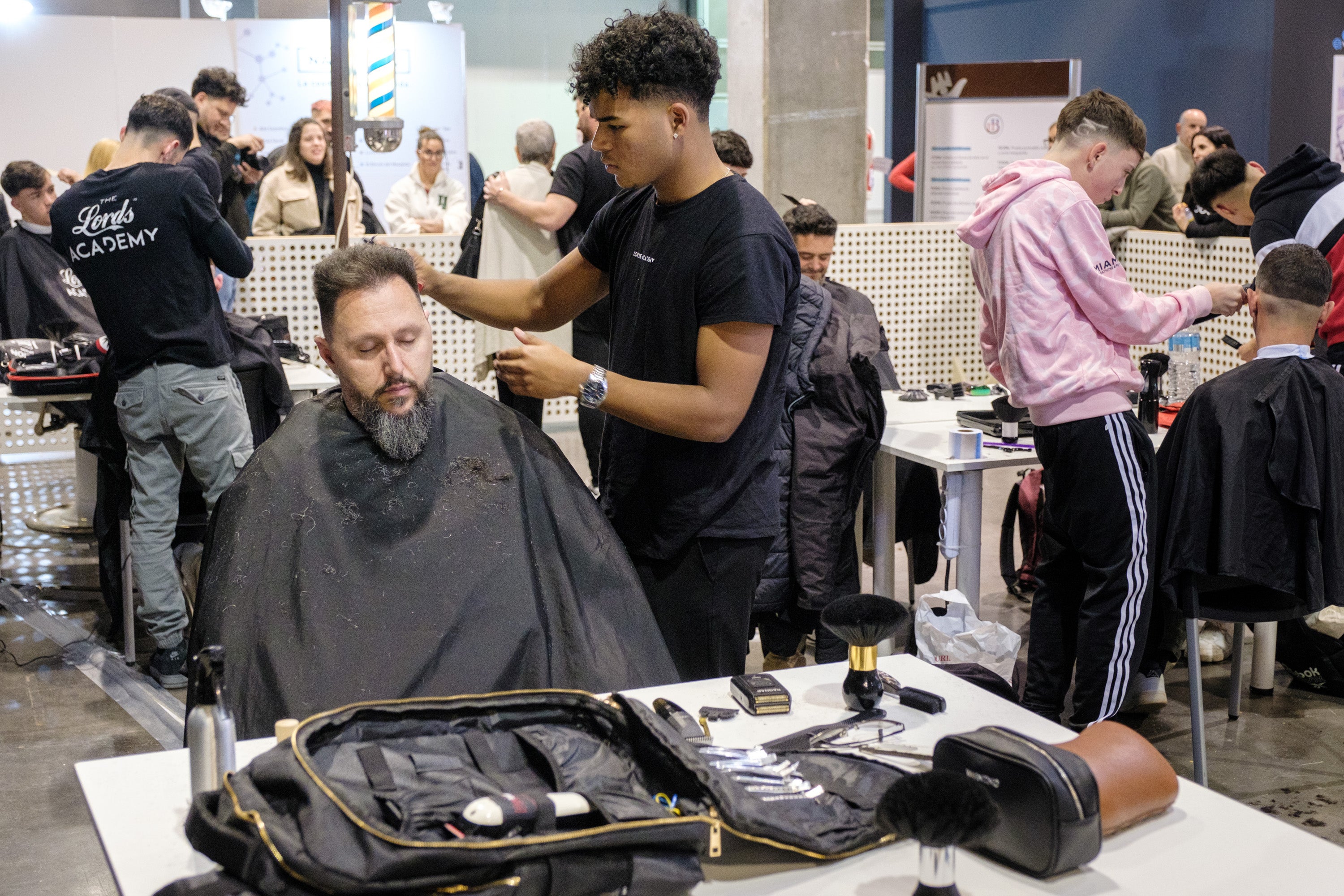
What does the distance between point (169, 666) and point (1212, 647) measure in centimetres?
295

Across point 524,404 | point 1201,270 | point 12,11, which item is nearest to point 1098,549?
point 524,404

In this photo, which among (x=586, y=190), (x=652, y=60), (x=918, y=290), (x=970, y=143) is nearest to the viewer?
(x=652, y=60)

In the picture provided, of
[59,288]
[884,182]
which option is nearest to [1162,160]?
[884,182]

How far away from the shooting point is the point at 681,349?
2.03m

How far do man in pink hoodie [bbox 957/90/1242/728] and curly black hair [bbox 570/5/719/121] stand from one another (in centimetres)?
108

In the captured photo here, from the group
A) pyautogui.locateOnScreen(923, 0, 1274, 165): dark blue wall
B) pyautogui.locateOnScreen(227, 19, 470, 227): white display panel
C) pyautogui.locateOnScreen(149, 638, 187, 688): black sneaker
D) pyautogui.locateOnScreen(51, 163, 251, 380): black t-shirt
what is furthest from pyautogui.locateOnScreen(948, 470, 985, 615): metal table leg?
pyautogui.locateOnScreen(923, 0, 1274, 165): dark blue wall

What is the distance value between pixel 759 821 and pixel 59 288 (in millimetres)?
4833

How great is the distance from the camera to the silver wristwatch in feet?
6.25

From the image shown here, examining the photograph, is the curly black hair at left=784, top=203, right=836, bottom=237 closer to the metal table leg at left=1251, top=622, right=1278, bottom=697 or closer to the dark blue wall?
the metal table leg at left=1251, top=622, right=1278, bottom=697

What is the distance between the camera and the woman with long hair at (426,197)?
294 inches

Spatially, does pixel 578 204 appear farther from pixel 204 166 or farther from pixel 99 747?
pixel 99 747

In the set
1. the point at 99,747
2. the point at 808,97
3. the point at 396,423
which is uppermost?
the point at 808,97

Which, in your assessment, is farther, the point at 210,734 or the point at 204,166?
the point at 204,166

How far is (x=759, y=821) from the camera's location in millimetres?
1291
